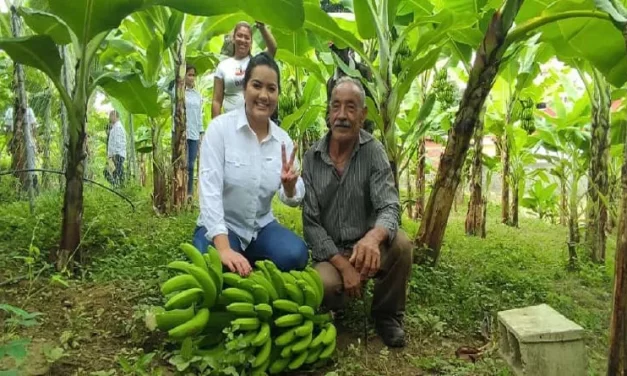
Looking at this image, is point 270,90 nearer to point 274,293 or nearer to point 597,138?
point 274,293

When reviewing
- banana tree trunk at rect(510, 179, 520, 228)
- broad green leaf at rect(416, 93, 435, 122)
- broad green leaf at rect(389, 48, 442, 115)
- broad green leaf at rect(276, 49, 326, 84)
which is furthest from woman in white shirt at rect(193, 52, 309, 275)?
banana tree trunk at rect(510, 179, 520, 228)

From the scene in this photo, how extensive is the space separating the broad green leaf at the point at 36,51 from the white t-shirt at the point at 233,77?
1665 millimetres

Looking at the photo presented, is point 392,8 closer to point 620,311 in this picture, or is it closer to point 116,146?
point 620,311

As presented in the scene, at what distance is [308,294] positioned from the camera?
7.31 ft

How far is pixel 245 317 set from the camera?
2096mm

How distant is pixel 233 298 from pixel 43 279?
1.28m

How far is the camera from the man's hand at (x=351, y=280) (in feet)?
7.90

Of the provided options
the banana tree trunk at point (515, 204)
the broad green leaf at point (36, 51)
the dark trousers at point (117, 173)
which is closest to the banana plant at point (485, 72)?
the broad green leaf at point (36, 51)

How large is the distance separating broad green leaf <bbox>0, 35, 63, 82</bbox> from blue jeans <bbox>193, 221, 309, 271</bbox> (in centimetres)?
118

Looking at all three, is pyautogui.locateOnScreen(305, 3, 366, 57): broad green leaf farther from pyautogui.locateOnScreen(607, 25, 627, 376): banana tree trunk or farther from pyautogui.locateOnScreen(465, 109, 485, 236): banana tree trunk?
pyautogui.locateOnScreen(465, 109, 485, 236): banana tree trunk

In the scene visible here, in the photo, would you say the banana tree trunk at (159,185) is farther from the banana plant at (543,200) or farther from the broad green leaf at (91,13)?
the banana plant at (543,200)

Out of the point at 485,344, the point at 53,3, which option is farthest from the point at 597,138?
the point at 53,3

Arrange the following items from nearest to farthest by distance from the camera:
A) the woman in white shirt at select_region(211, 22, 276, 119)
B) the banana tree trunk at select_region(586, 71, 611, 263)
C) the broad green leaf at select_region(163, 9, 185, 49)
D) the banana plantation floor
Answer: the banana plantation floor → the broad green leaf at select_region(163, 9, 185, 49) → the woman in white shirt at select_region(211, 22, 276, 119) → the banana tree trunk at select_region(586, 71, 611, 263)

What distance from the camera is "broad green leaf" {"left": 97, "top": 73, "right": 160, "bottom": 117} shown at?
326cm
